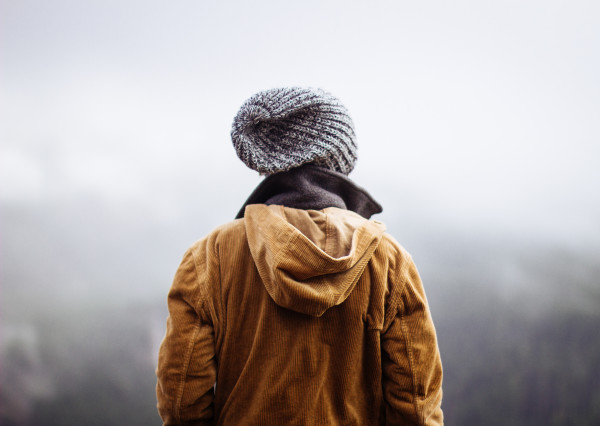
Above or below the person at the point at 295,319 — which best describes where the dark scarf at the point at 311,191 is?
above

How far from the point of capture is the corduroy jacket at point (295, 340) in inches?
26.8

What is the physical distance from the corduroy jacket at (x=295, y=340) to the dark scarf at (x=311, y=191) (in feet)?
0.12

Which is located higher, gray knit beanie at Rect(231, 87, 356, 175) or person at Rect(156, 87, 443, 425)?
gray knit beanie at Rect(231, 87, 356, 175)

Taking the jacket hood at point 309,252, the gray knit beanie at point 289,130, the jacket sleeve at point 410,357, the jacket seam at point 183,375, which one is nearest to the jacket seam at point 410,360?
the jacket sleeve at point 410,357

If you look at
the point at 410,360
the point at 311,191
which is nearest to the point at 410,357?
the point at 410,360

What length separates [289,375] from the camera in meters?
0.68

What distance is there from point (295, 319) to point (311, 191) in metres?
0.29

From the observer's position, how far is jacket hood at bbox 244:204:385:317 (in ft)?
1.96

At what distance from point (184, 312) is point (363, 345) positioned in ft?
1.41

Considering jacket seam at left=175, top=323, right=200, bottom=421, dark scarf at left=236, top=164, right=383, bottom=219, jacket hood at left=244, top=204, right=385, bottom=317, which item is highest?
dark scarf at left=236, top=164, right=383, bottom=219

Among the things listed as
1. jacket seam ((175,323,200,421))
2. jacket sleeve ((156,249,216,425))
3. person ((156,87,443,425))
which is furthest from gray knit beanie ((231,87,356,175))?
jacket seam ((175,323,200,421))

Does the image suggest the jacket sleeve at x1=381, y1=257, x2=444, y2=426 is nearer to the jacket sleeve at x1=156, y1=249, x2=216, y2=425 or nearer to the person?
the person

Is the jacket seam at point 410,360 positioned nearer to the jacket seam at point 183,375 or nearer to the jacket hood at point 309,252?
the jacket hood at point 309,252

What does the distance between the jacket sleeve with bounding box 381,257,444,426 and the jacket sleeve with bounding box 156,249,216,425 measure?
17.1 inches
